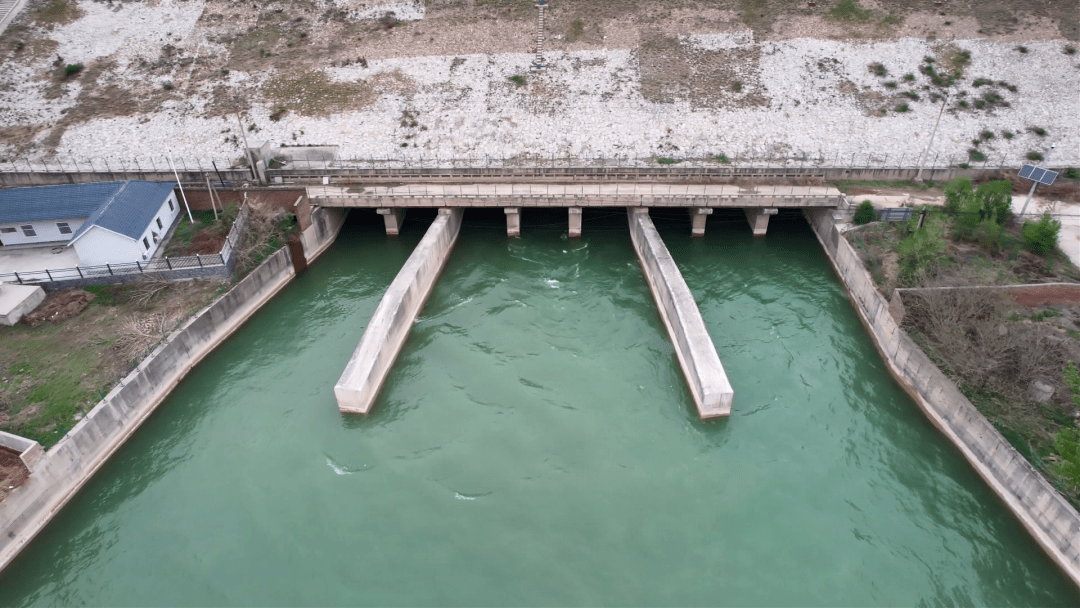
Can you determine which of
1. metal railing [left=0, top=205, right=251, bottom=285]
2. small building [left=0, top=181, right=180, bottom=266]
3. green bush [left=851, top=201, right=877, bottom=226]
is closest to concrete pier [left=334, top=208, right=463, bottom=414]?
metal railing [left=0, top=205, right=251, bottom=285]

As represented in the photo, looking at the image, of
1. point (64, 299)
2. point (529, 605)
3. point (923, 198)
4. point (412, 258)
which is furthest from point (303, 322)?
point (923, 198)

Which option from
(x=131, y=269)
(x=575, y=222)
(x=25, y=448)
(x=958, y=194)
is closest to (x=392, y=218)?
(x=575, y=222)

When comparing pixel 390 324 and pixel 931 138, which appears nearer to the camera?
pixel 390 324

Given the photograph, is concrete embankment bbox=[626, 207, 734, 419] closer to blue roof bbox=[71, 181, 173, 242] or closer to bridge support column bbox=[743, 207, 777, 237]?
bridge support column bbox=[743, 207, 777, 237]

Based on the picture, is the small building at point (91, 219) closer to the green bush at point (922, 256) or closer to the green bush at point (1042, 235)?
the green bush at point (922, 256)

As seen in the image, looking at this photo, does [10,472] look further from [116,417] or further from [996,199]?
[996,199]

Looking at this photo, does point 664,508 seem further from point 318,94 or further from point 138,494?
point 318,94
